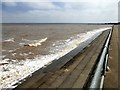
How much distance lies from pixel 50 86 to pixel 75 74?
74.4 inches

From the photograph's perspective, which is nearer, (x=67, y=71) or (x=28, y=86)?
(x=28, y=86)

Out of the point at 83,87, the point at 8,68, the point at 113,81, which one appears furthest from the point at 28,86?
the point at 8,68

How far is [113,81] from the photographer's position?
7.54 meters

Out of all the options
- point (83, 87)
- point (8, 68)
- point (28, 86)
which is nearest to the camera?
point (83, 87)

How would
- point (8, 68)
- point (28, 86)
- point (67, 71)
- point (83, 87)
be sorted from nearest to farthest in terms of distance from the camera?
point (83, 87) < point (28, 86) < point (67, 71) < point (8, 68)

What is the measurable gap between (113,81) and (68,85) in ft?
5.56

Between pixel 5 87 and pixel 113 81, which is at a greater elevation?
pixel 113 81

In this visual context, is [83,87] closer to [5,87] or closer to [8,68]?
[5,87]

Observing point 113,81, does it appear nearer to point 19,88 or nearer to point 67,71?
point 67,71

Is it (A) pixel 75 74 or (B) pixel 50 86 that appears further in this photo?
(A) pixel 75 74

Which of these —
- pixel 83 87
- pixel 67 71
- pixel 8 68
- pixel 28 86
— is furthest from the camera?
pixel 8 68

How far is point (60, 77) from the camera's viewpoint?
839 centimetres

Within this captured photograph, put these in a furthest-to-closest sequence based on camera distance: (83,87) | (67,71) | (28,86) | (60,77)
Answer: (67,71) < (60,77) < (28,86) < (83,87)

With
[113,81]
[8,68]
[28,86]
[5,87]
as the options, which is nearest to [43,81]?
[28,86]
